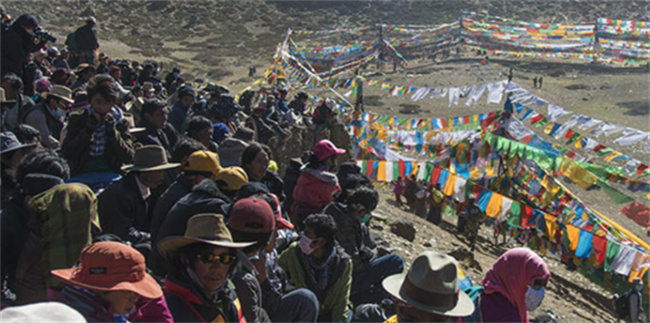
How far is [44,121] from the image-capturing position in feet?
20.7

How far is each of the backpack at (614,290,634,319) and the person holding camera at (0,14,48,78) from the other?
11.4 meters

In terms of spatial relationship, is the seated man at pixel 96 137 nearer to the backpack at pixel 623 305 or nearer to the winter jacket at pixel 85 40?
the winter jacket at pixel 85 40

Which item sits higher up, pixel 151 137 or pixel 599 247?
pixel 151 137

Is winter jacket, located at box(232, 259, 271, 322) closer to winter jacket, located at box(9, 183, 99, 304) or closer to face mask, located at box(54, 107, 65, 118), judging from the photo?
winter jacket, located at box(9, 183, 99, 304)

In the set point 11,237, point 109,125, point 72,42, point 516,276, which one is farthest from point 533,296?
point 72,42

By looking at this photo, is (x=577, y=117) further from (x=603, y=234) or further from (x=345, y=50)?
(x=345, y=50)

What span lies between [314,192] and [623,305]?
326 inches

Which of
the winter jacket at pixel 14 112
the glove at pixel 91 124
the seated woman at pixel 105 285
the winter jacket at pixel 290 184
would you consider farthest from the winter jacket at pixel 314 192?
the winter jacket at pixel 14 112

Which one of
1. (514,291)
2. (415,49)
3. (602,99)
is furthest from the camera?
(415,49)

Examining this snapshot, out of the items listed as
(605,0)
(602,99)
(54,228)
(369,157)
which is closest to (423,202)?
(369,157)

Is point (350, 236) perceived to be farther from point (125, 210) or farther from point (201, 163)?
point (125, 210)

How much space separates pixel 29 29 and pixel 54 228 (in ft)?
20.5

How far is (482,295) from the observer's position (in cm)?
377

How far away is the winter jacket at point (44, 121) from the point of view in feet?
20.4
